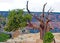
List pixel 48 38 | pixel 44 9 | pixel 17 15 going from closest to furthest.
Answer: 1. pixel 48 38
2. pixel 44 9
3. pixel 17 15

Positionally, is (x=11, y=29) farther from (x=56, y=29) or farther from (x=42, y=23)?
(x=42, y=23)

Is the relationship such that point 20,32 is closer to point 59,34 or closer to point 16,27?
point 16,27

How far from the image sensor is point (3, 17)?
12727 millimetres

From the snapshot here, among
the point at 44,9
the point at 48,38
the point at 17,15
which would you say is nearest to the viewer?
the point at 48,38

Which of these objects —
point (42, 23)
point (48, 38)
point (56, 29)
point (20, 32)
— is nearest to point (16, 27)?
point (20, 32)

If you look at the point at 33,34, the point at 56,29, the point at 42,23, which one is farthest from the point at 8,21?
the point at 42,23

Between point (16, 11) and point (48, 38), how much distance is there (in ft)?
21.6

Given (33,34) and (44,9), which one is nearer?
(44,9)

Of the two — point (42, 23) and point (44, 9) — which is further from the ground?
point (44, 9)

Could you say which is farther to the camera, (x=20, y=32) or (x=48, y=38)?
(x=20, y=32)

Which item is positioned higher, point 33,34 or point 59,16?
point 59,16

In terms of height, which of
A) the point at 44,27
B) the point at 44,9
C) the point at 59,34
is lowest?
the point at 59,34

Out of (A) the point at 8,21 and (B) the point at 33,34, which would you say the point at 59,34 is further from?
(A) the point at 8,21

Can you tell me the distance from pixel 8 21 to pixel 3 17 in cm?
35
